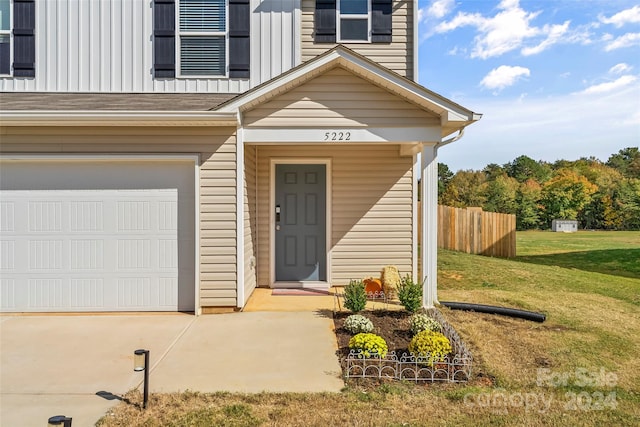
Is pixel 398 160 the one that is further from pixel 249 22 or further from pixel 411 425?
pixel 411 425

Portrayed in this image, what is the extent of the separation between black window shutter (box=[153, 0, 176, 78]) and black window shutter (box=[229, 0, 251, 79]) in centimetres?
99

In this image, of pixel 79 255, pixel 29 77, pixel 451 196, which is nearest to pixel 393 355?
pixel 79 255

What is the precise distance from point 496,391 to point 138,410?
115 inches

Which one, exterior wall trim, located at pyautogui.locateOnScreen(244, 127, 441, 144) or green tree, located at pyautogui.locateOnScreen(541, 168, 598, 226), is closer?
exterior wall trim, located at pyautogui.locateOnScreen(244, 127, 441, 144)

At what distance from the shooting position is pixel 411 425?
281cm

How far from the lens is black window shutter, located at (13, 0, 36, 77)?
6.77m

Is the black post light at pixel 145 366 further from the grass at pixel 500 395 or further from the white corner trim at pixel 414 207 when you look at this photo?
the white corner trim at pixel 414 207

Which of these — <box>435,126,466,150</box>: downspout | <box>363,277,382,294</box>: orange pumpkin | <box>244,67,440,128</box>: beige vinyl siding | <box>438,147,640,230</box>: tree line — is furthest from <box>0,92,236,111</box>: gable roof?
<box>438,147,640,230</box>: tree line

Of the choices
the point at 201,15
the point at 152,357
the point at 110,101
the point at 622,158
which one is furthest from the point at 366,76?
the point at 622,158

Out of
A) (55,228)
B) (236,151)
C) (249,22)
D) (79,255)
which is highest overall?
(249,22)

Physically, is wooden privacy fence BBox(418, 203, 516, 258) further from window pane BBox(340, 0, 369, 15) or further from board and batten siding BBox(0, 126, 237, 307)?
board and batten siding BBox(0, 126, 237, 307)

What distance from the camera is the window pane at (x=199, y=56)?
268 inches

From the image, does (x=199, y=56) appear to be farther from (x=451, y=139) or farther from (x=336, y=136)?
(x=451, y=139)

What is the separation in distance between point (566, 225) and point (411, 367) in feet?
91.0
